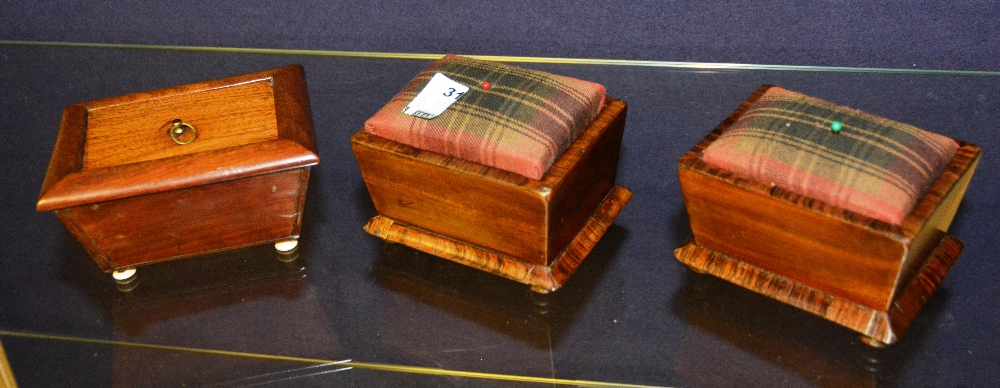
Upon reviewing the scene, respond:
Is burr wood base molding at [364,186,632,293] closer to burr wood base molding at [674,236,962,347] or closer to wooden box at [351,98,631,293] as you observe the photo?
wooden box at [351,98,631,293]

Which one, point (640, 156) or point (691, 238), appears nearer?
point (691, 238)

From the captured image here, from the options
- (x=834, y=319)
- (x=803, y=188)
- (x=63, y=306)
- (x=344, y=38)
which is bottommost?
(x=63, y=306)

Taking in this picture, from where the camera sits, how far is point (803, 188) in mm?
1128

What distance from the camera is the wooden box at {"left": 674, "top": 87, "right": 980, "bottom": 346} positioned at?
1.11 meters

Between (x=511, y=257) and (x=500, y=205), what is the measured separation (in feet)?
0.36

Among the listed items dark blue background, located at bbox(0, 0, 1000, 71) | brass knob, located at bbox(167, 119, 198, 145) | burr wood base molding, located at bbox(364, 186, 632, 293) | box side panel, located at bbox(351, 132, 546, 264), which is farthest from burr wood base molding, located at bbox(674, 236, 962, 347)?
brass knob, located at bbox(167, 119, 198, 145)

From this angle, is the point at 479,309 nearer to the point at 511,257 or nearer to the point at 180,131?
the point at 511,257

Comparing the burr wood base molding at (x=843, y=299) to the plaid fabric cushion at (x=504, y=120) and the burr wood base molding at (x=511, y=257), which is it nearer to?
the burr wood base molding at (x=511, y=257)

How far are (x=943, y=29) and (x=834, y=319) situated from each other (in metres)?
0.78

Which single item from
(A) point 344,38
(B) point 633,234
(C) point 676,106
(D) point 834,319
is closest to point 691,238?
(B) point 633,234

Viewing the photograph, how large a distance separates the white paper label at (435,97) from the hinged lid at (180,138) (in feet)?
0.52

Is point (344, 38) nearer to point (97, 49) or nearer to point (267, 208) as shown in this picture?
point (97, 49)

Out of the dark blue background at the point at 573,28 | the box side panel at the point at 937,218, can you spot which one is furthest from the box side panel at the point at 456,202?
the dark blue background at the point at 573,28

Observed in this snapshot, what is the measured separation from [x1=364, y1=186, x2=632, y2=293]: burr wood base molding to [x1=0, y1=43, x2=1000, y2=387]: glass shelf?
0.02 meters
